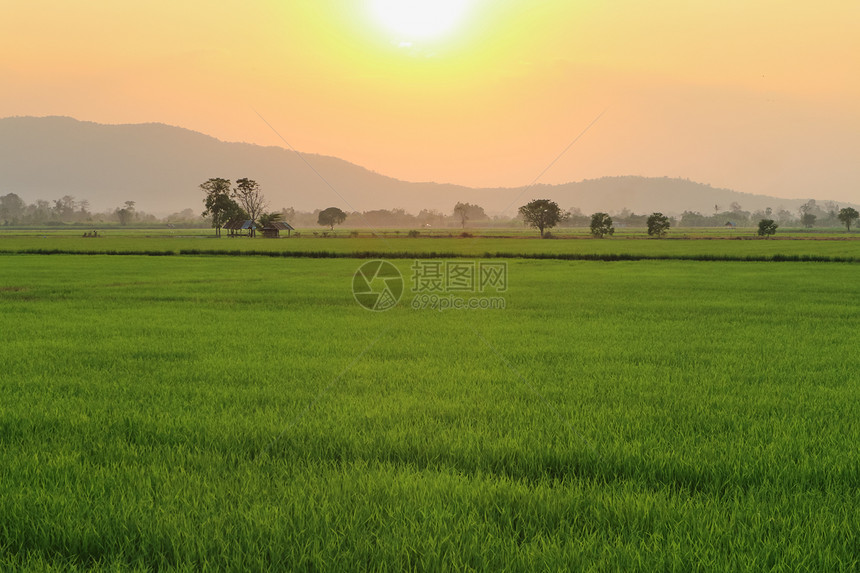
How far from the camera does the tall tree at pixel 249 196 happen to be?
417 ft

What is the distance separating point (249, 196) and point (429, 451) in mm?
134407

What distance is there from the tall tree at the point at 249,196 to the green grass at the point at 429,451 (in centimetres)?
12381

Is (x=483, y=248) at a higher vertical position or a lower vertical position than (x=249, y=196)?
lower

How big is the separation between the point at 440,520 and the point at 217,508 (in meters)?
1.66

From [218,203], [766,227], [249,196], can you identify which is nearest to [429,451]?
[766,227]

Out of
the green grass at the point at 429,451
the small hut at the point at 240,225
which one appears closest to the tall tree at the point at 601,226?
the small hut at the point at 240,225

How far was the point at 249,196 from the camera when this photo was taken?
129250mm

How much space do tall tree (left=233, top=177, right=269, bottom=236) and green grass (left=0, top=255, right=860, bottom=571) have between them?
124 metres

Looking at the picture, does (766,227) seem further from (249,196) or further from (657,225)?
(249,196)

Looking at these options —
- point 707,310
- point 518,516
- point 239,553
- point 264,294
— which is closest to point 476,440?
point 518,516

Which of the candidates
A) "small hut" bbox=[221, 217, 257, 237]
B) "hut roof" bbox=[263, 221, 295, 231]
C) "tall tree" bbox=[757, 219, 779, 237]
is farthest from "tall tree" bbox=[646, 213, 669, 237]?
"small hut" bbox=[221, 217, 257, 237]

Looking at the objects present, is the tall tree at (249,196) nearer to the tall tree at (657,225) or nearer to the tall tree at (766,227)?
the tall tree at (657,225)

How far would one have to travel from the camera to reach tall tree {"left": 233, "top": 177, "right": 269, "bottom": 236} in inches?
5007

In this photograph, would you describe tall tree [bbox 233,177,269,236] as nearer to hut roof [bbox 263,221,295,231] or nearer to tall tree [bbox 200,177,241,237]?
tall tree [bbox 200,177,241,237]
